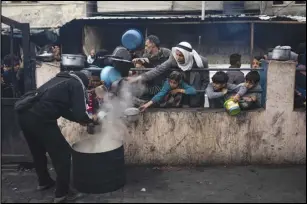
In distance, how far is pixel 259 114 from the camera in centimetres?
619

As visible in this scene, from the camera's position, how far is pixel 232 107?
6.06m

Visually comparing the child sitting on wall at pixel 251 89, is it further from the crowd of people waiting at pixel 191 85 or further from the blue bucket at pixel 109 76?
the blue bucket at pixel 109 76

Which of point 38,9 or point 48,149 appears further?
point 38,9

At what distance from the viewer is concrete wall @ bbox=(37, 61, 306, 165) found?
20.3 ft

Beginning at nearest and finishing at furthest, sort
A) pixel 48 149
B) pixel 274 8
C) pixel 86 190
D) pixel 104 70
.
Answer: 1. pixel 48 149
2. pixel 86 190
3. pixel 104 70
4. pixel 274 8

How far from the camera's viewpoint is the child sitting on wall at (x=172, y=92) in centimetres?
614

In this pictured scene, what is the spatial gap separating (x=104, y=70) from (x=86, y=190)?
6.78ft

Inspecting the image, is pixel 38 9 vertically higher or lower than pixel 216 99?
higher

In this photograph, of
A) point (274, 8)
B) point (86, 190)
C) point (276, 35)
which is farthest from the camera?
point (274, 8)

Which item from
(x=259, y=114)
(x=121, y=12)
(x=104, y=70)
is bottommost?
(x=259, y=114)

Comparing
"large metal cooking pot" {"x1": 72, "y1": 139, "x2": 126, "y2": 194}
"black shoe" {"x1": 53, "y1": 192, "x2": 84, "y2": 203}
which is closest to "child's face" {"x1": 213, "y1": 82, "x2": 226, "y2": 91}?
"large metal cooking pot" {"x1": 72, "y1": 139, "x2": 126, "y2": 194}

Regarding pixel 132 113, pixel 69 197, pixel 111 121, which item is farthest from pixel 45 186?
pixel 132 113

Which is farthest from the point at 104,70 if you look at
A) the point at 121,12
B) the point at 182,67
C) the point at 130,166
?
the point at 121,12

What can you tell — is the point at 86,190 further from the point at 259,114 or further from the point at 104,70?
the point at 259,114
